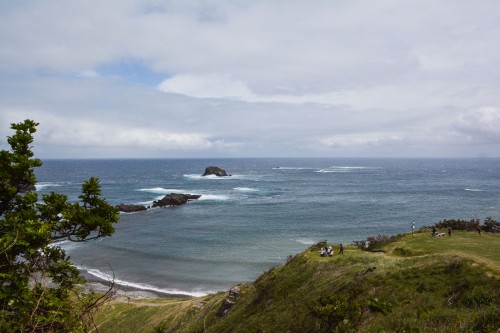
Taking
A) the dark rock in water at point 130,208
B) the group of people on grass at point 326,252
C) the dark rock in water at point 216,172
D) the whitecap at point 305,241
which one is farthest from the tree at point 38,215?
the dark rock in water at point 216,172

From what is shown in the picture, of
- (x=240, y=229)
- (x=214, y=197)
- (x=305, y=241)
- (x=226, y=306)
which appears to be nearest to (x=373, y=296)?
(x=226, y=306)

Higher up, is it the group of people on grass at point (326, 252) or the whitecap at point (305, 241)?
the group of people on grass at point (326, 252)

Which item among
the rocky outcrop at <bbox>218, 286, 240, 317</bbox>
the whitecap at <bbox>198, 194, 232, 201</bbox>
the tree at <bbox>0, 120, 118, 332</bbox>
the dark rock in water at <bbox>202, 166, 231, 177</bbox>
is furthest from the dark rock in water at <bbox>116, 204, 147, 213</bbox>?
the dark rock in water at <bbox>202, 166, 231, 177</bbox>

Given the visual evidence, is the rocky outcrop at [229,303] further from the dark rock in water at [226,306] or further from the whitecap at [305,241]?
the whitecap at [305,241]

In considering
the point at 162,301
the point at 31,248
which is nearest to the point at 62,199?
the point at 31,248

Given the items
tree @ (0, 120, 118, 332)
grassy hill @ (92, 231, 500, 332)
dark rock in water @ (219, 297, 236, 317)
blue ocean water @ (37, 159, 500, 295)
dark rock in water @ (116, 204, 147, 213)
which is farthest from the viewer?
dark rock in water @ (116, 204, 147, 213)

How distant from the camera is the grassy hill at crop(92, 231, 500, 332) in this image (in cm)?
1196

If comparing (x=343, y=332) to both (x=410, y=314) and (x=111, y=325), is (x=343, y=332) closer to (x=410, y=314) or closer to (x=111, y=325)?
(x=410, y=314)

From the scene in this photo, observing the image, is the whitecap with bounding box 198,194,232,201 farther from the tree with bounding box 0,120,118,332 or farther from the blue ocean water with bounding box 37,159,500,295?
the tree with bounding box 0,120,118,332

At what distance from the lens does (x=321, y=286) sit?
20234 mm

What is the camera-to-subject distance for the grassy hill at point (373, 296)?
11961 millimetres

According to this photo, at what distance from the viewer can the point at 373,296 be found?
16.8m

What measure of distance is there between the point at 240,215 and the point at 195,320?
180 ft

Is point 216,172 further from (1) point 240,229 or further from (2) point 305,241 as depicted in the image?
(2) point 305,241
